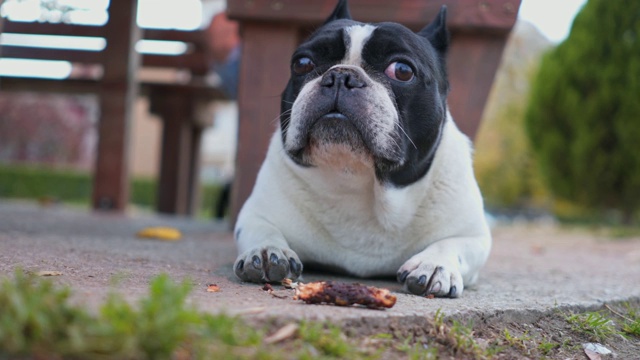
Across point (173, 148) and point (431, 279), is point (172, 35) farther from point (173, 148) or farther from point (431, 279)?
point (431, 279)

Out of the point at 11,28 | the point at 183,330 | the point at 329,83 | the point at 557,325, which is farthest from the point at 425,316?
the point at 11,28

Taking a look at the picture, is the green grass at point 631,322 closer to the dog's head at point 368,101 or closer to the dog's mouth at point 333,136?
the dog's head at point 368,101

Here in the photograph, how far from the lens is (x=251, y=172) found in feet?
14.8

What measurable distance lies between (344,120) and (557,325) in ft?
3.44

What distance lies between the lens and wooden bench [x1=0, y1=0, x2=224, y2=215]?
6.30m

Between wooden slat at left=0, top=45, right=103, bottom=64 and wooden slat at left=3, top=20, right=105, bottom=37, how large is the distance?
0.72ft

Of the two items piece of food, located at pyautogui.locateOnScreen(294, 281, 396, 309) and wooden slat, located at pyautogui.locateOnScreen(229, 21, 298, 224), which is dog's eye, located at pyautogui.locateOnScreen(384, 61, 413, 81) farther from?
wooden slat, located at pyautogui.locateOnScreen(229, 21, 298, 224)

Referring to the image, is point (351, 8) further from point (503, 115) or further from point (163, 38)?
point (503, 115)

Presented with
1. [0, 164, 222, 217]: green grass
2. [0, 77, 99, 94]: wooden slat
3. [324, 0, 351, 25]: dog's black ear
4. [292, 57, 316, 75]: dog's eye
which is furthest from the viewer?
[0, 164, 222, 217]: green grass

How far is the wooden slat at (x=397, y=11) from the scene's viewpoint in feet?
13.8

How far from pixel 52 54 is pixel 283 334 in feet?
20.7

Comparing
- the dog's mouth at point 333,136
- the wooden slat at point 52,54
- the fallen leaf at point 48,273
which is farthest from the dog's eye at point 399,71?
the wooden slat at point 52,54

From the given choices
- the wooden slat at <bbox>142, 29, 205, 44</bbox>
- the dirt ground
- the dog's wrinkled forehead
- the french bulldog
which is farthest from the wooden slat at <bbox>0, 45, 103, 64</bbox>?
the dog's wrinkled forehead

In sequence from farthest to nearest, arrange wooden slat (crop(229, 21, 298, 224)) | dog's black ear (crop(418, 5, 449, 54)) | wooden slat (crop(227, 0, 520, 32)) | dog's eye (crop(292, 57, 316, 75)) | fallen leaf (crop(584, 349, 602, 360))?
wooden slat (crop(229, 21, 298, 224)) → wooden slat (crop(227, 0, 520, 32)) → dog's black ear (crop(418, 5, 449, 54)) → dog's eye (crop(292, 57, 316, 75)) → fallen leaf (crop(584, 349, 602, 360))
